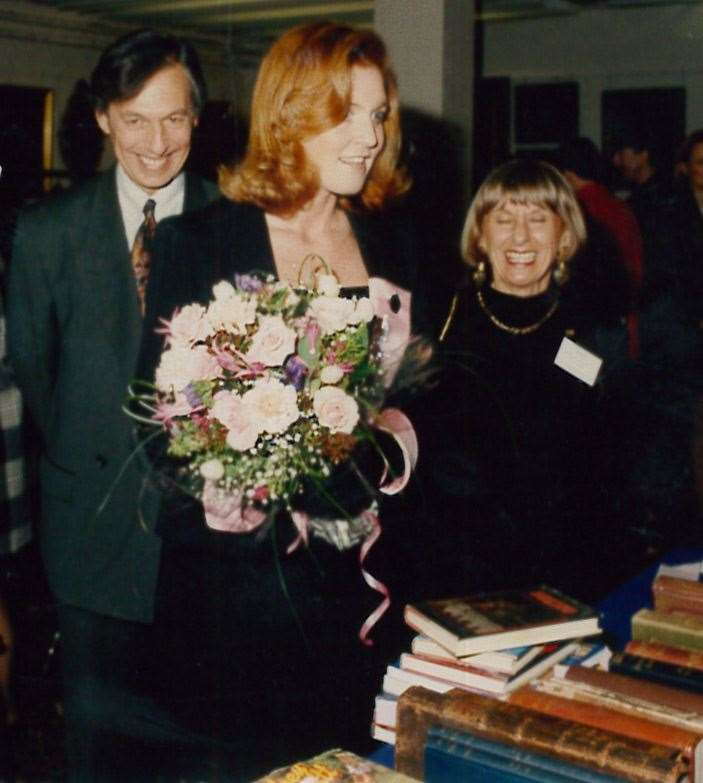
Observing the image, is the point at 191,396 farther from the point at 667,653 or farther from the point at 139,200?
the point at 667,653

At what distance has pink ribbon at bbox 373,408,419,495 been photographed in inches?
63.7

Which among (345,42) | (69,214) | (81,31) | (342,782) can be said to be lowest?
(342,782)

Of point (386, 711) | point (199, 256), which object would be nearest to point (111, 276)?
point (199, 256)

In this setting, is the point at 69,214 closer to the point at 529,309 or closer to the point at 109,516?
the point at 109,516

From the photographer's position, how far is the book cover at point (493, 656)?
4.56 ft

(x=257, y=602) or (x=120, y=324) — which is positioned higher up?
(x=120, y=324)

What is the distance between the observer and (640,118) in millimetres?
8070

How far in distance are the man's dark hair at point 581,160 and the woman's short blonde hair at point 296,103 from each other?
2370 mm

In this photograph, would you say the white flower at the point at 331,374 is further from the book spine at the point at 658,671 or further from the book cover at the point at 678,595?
the book cover at the point at 678,595

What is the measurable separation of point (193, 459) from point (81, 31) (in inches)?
71.5

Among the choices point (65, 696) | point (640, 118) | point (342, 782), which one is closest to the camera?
point (342, 782)

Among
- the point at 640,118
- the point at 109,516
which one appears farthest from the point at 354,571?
the point at 640,118

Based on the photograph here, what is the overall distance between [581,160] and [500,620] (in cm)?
294

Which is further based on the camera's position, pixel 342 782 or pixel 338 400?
pixel 338 400
